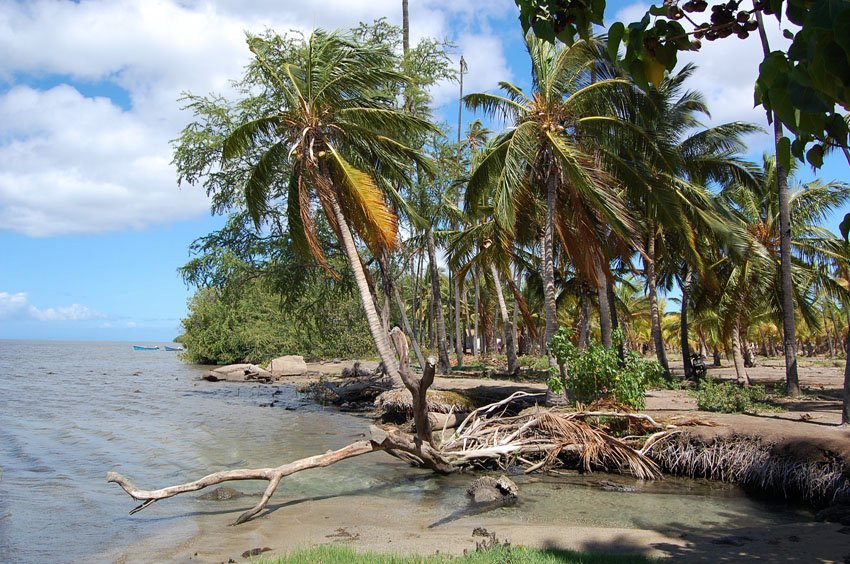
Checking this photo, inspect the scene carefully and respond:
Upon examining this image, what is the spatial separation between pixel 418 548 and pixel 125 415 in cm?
1736

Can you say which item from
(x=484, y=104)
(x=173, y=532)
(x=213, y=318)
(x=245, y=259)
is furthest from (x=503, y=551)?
(x=213, y=318)

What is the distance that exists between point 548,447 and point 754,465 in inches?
130

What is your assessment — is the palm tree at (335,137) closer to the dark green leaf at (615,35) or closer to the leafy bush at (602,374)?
the leafy bush at (602,374)

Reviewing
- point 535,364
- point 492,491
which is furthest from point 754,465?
point 535,364

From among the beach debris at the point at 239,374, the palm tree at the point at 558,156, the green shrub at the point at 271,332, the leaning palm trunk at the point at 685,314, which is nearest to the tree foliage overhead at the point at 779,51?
the palm tree at the point at 558,156

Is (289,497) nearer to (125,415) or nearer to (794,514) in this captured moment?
(794,514)

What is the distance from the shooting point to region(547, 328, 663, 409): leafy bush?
12.1 meters

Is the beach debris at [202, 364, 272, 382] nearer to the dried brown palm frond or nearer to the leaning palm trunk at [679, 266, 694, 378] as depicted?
the dried brown palm frond

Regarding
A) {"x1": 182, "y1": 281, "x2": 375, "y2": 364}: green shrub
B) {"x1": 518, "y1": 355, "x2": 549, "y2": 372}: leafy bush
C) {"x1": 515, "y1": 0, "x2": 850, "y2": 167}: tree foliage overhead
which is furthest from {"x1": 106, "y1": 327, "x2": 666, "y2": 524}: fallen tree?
{"x1": 182, "y1": 281, "x2": 375, "y2": 364}: green shrub

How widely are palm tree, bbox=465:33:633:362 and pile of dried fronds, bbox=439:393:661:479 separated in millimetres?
3846

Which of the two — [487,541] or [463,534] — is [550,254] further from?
[487,541]

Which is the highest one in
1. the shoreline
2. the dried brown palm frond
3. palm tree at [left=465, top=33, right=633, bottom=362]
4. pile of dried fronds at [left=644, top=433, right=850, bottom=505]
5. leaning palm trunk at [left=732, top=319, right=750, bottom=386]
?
palm tree at [left=465, top=33, right=633, bottom=362]

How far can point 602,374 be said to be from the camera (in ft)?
40.3

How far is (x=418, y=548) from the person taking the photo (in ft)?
22.9
